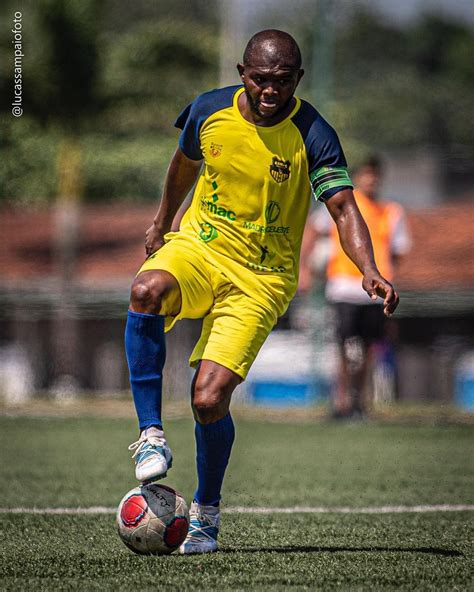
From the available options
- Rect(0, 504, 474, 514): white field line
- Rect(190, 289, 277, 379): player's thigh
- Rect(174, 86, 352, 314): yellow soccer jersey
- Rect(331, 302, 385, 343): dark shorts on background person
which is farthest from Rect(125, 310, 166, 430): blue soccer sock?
Rect(331, 302, 385, 343): dark shorts on background person

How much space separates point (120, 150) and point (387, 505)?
23344mm

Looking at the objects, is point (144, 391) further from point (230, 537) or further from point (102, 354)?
point (102, 354)

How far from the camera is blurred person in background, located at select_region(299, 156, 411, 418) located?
37.7 ft

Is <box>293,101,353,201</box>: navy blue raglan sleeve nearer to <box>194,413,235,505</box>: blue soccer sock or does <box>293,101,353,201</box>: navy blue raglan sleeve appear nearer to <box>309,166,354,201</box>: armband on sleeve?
<box>309,166,354,201</box>: armband on sleeve

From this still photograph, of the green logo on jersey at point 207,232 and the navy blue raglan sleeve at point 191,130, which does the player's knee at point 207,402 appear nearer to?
the green logo on jersey at point 207,232

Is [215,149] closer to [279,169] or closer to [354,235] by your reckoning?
[279,169]

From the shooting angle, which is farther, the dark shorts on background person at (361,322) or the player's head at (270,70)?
the dark shorts on background person at (361,322)

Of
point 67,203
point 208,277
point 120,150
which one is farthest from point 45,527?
point 120,150

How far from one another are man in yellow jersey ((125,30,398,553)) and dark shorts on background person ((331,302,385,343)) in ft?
20.8

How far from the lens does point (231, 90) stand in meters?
5.19

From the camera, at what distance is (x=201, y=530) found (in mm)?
5035

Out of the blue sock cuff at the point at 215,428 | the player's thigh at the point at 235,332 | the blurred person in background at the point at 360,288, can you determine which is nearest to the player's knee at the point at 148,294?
the player's thigh at the point at 235,332

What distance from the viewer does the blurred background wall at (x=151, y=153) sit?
17.7m

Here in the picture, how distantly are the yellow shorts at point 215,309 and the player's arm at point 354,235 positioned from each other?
440 mm
